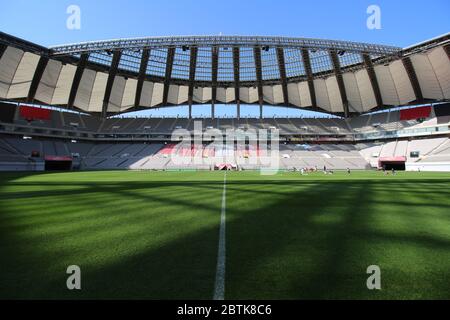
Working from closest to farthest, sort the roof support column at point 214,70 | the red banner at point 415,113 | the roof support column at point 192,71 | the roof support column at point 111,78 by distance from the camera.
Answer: the roof support column at point 111,78 → the roof support column at point 192,71 → the roof support column at point 214,70 → the red banner at point 415,113

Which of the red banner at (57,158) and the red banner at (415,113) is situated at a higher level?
the red banner at (415,113)

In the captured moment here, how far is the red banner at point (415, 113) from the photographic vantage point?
223ft

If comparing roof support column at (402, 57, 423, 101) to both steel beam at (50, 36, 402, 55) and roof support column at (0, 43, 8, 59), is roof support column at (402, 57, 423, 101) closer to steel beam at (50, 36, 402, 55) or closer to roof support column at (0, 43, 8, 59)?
steel beam at (50, 36, 402, 55)

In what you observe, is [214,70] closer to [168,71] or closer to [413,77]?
[168,71]

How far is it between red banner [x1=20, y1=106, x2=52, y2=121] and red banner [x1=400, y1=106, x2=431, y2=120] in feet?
288

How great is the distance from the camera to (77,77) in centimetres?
6184

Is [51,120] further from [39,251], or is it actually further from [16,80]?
[39,251]

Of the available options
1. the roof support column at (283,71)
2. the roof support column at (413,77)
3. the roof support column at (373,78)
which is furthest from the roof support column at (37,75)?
the roof support column at (413,77)

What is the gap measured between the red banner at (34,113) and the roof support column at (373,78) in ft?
240

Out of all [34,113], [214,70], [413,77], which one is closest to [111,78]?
[34,113]

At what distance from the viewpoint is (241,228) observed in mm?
7645

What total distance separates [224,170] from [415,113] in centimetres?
4905

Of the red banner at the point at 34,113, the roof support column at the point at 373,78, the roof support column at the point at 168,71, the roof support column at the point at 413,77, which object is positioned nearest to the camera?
the roof support column at the point at 413,77

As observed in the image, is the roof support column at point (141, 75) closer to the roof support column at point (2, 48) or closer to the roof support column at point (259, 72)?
the roof support column at point (259, 72)
